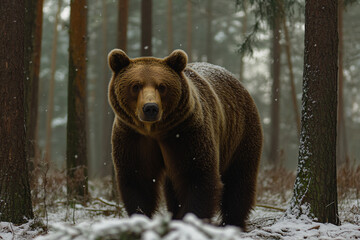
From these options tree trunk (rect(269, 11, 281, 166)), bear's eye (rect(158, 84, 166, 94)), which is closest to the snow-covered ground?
bear's eye (rect(158, 84, 166, 94))

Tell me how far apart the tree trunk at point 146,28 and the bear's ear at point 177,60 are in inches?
239

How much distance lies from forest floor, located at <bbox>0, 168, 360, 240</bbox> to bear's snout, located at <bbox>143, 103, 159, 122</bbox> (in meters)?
1.04

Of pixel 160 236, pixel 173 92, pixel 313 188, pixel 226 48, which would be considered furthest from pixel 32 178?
pixel 226 48

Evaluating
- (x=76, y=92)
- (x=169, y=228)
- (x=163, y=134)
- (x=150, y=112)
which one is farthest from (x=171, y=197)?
(x=169, y=228)

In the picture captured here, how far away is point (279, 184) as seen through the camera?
33.7 ft

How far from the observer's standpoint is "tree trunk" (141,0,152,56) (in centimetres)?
1124

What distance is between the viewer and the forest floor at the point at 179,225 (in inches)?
79.7

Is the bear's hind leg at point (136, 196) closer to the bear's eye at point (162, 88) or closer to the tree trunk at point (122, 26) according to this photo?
the bear's eye at point (162, 88)

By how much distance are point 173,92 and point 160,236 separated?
2903 millimetres

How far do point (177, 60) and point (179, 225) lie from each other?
3.38 m

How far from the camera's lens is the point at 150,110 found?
436 centimetres

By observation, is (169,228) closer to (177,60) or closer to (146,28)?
(177,60)

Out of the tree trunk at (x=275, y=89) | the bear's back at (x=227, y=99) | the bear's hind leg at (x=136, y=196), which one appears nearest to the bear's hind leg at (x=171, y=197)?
the bear's back at (x=227, y=99)

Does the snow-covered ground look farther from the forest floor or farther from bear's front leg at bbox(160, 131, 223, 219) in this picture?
bear's front leg at bbox(160, 131, 223, 219)
